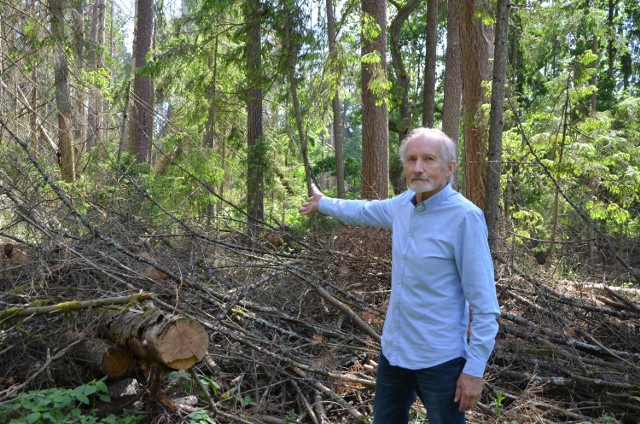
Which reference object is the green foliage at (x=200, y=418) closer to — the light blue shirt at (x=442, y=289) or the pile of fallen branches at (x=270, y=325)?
the pile of fallen branches at (x=270, y=325)

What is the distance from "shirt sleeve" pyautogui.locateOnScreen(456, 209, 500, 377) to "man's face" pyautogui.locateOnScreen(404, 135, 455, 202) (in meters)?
0.24

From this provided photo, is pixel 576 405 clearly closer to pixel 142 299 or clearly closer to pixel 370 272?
A: pixel 370 272

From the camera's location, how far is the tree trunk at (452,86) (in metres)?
14.7

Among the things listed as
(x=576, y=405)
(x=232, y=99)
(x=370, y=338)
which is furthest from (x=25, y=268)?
(x=232, y=99)

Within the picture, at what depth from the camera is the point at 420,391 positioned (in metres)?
2.67

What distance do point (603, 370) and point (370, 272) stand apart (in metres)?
2.53

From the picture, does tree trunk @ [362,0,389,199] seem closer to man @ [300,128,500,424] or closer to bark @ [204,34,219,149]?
bark @ [204,34,219,149]

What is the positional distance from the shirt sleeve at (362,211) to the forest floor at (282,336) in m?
1.51

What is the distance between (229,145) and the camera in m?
16.4

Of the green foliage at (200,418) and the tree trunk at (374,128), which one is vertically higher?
the tree trunk at (374,128)

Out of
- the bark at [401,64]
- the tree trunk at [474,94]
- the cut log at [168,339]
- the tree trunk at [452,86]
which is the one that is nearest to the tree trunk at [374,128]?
the tree trunk at [474,94]

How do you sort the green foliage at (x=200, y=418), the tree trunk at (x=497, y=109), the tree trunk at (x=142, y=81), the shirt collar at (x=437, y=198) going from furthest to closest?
the tree trunk at (x=142, y=81) → the tree trunk at (x=497, y=109) → the green foliage at (x=200, y=418) → the shirt collar at (x=437, y=198)

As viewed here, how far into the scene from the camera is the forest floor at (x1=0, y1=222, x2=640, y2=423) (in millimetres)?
4348

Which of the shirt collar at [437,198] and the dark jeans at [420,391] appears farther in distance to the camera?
the shirt collar at [437,198]
